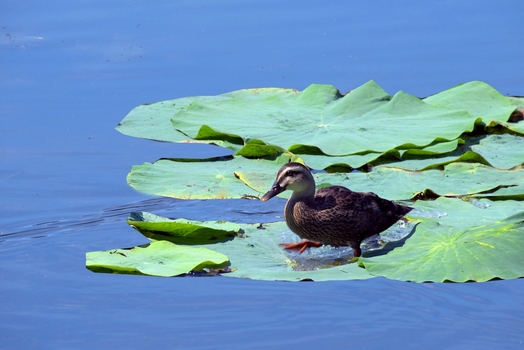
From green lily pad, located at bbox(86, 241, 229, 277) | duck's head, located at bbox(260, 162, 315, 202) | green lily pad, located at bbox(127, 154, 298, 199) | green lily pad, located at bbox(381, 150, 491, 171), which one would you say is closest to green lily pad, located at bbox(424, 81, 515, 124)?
green lily pad, located at bbox(381, 150, 491, 171)

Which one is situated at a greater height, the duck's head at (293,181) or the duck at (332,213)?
the duck's head at (293,181)

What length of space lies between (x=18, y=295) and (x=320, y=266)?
80.7 inches

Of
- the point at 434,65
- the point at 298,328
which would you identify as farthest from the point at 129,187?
the point at 434,65

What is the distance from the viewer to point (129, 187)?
799 centimetres

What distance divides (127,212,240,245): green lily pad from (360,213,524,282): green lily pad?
113 cm

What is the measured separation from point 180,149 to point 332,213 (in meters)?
2.49

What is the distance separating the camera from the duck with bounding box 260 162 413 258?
6809 mm

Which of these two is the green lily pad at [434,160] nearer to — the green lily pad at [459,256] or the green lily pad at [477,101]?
the green lily pad at [477,101]

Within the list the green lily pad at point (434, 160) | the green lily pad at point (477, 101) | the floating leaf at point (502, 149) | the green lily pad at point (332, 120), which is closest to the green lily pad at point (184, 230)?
the green lily pad at point (332, 120)

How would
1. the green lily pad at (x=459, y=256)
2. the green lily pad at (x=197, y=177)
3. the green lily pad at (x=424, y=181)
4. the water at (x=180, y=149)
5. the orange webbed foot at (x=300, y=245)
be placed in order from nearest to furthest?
the water at (x=180, y=149), the green lily pad at (x=459, y=256), the orange webbed foot at (x=300, y=245), the green lily pad at (x=424, y=181), the green lily pad at (x=197, y=177)

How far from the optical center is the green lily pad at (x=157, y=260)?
608 centimetres

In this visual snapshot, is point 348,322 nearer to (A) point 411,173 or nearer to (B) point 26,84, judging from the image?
(A) point 411,173

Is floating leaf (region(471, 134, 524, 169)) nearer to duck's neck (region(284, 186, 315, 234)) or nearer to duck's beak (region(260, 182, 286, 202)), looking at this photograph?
duck's neck (region(284, 186, 315, 234))

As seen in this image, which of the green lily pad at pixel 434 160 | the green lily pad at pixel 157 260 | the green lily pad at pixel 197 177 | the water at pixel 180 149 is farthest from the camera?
the green lily pad at pixel 434 160
